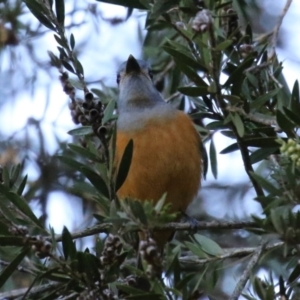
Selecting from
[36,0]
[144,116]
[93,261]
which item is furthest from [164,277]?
[144,116]

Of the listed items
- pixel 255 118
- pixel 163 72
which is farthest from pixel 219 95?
pixel 163 72

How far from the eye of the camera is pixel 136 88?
4.75m

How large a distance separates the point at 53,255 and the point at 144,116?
2.12m

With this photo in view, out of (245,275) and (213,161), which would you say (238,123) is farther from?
(213,161)

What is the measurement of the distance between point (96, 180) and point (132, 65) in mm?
2227

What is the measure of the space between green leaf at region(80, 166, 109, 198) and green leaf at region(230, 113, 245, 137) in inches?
19.0

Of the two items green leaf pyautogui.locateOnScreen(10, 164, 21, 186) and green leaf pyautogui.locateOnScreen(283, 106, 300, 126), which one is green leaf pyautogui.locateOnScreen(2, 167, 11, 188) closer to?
green leaf pyautogui.locateOnScreen(10, 164, 21, 186)

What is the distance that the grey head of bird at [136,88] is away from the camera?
4645 mm

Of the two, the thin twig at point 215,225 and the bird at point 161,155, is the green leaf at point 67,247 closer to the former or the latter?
the thin twig at point 215,225

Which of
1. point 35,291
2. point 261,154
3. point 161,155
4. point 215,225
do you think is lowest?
point 35,291

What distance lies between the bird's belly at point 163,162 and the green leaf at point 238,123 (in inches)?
52.1

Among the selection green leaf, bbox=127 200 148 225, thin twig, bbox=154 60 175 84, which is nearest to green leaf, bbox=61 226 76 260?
green leaf, bbox=127 200 148 225

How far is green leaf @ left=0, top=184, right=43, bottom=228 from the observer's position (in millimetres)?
2641

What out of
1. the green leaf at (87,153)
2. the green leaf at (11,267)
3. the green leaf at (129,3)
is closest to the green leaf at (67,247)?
the green leaf at (11,267)
